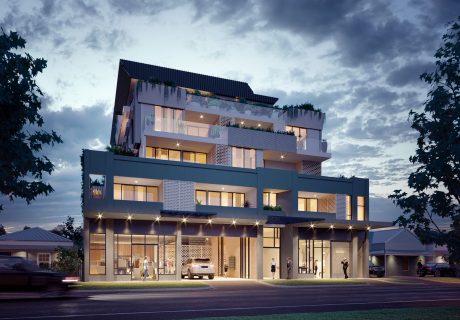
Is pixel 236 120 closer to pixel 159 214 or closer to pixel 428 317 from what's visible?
pixel 159 214

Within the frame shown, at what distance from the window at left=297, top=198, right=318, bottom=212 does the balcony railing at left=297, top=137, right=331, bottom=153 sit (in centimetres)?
472

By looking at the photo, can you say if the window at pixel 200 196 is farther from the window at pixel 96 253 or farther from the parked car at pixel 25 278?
the parked car at pixel 25 278

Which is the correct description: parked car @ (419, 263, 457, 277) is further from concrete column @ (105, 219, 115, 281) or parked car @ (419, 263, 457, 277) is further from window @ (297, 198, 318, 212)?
concrete column @ (105, 219, 115, 281)

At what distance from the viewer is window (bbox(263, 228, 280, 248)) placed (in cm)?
4592

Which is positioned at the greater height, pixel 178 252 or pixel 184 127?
pixel 184 127

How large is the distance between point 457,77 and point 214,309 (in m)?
10.4

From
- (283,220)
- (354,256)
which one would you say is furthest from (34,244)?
(354,256)

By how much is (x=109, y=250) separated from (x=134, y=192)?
538 centimetres

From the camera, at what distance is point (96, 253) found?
3688 cm

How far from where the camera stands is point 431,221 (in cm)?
1491

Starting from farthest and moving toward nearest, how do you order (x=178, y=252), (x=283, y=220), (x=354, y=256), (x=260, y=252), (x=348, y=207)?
(x=348, y=207)
(x=354, y=256)
(x=283, y=220)
(x=260, y=252)
(x=178, y=252)

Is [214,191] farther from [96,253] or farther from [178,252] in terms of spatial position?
[96,253]

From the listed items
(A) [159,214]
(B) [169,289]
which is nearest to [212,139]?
(A) [159,214]

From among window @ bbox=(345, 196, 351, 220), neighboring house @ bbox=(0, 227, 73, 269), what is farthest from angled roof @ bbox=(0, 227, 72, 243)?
window @ bbox=(345, 196, 351, 220)
